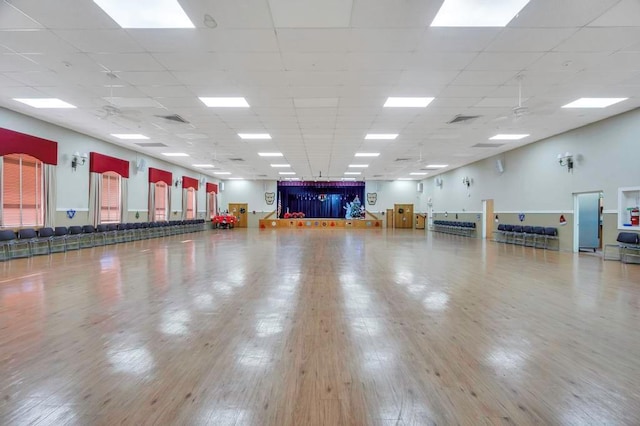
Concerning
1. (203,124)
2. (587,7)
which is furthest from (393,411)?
(203,124)

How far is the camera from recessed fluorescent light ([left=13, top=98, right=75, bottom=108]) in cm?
685

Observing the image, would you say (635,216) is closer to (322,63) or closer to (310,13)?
(322,63)

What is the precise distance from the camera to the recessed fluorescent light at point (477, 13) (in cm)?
363

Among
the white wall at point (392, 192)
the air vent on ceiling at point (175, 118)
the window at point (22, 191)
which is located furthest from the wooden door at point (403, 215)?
the window at point (22, 191)

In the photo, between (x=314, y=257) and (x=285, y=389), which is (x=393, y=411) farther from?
(x=314, y=257)

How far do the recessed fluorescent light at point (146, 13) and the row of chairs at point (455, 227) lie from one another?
47.0 ft

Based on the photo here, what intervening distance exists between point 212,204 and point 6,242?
1419 centimetres

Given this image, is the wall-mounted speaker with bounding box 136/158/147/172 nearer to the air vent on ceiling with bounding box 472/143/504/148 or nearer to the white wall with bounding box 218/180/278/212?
the white wall with bounding box 218/180/278/212

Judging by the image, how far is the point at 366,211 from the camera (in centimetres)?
2333

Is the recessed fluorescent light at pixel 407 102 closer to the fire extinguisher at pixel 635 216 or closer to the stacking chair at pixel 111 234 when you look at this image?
the fire extinguisher at pixel 635 216

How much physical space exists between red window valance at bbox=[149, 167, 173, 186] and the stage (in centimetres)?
792

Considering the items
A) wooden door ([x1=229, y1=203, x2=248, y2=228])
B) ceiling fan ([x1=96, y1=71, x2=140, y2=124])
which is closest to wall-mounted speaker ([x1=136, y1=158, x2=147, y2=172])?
ceiling fan ([x1=96, y1=71, x2=140, y2=124])

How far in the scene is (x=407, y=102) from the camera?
6762 millimetres

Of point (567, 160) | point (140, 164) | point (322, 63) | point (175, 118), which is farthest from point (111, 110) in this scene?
point (567, 160)
